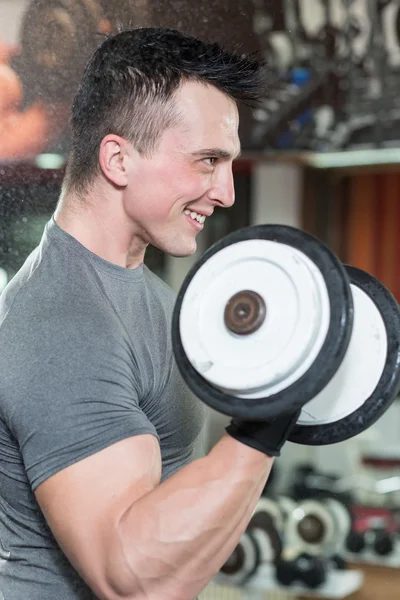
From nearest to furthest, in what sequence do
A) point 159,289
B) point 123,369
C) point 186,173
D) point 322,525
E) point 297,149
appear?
point 123,369, point 186,173, point 159,289, point 322,525, point 297,149

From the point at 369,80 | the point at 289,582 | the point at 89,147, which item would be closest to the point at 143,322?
the point at 89,147

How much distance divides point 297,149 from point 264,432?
116 inches

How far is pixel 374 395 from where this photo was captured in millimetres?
864

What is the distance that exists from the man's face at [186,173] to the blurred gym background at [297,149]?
23 centimetres

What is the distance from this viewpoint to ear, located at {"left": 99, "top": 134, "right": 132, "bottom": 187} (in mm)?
916

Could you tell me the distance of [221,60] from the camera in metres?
0.95

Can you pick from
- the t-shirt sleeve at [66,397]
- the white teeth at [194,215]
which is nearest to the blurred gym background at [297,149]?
the white teeth at [194,215]

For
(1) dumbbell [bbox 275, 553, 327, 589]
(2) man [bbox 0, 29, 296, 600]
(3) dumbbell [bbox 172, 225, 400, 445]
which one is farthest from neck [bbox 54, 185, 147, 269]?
(1) dumbbell [bbox 275, 553, 327, 589]

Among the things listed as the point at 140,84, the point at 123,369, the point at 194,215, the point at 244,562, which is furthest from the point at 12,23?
the point at 244,562

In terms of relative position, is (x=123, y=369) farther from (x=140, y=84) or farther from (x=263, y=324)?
(x=140, y=84)

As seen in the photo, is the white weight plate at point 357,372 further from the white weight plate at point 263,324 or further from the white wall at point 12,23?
the white wall at point 12,23

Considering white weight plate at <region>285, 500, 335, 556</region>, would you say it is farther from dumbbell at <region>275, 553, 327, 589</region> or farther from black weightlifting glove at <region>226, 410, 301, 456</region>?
black weightlifting glove at <region>226, 410, 301, 456</region>

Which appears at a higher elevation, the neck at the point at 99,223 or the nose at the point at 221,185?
the nose at the point at 221,185

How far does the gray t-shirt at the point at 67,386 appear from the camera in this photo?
0.76 metres
